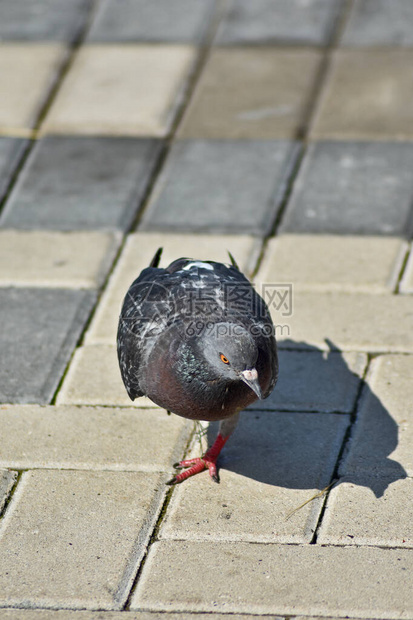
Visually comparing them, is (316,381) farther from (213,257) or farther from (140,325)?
(213,257)

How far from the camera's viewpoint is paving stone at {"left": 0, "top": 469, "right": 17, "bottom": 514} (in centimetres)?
469

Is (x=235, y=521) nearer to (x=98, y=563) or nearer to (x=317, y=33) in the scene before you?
(x=98, y=563)

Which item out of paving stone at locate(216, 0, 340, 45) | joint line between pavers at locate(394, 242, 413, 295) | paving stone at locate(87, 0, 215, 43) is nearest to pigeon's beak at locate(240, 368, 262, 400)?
joint line between pavers at locate(394, 242, 413, 295)

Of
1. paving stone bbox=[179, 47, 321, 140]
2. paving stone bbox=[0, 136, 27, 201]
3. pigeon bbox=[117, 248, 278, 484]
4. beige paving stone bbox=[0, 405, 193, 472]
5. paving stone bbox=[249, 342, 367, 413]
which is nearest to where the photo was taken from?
pigeon bbox=[117, 248, 278, 484]

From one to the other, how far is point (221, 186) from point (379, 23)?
10.5 feet

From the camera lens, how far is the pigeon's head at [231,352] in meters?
4.07

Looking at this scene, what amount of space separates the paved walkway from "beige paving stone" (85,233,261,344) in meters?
0.02

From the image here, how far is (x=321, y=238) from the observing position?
6.61 meters

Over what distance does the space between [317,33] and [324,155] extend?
7.14ft

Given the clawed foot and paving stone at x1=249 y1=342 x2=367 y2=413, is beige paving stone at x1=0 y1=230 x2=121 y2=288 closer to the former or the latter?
paving stone at x1=249 y1=342 x2=367 y2=413

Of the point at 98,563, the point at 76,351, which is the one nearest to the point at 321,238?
the point at 76,351

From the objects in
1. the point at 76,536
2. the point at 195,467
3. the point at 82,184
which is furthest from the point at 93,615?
the point at 82,184

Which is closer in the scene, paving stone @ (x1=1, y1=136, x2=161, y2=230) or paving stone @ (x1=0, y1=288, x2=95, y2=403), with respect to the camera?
paving stone @ (x1=0, y1=288, x2=95, y2=403)

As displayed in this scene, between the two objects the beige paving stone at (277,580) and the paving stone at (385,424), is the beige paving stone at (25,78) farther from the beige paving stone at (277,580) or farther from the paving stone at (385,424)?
the beige paving stone at (277,580)
